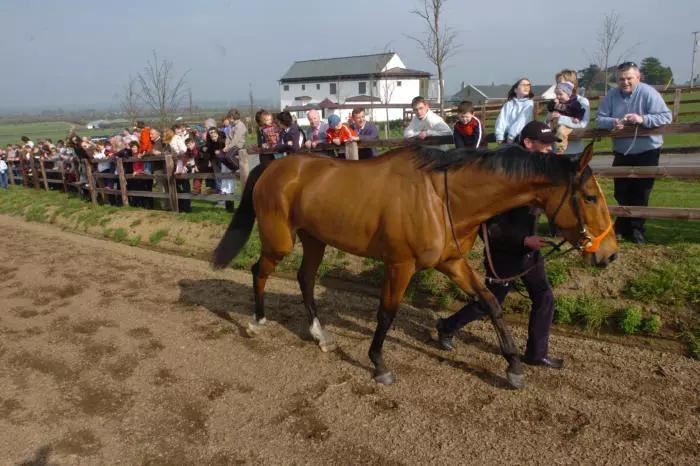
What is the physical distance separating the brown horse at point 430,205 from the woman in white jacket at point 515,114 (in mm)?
2271

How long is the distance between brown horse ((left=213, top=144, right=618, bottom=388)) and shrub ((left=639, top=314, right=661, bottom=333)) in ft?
4.76

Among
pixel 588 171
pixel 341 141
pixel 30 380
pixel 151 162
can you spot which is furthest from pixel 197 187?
pixel 588 171

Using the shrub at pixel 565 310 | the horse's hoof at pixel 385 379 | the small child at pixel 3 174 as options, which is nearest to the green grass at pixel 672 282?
the shrub at pixel 565 310

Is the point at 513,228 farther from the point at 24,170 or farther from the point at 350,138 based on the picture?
the point at 24,170

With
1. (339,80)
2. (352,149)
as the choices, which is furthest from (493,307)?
(339,80)

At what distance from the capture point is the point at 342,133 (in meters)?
7.45

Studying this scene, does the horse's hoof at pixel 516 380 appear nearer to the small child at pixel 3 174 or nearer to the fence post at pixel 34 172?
the fence post at pixel 34 172

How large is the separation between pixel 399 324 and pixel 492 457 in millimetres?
2053

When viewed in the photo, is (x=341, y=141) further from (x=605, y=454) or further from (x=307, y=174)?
(x=605, y=454)

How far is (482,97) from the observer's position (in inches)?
2532

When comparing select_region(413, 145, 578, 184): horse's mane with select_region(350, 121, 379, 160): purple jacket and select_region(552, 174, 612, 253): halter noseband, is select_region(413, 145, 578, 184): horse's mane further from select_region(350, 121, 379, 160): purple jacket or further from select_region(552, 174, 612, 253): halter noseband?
select_region(350, 121, 379, 160): purple jacket

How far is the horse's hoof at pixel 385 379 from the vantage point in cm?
386

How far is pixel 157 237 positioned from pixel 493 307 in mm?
6883

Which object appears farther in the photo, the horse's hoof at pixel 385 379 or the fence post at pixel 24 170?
the fence post at pixel 24 170
